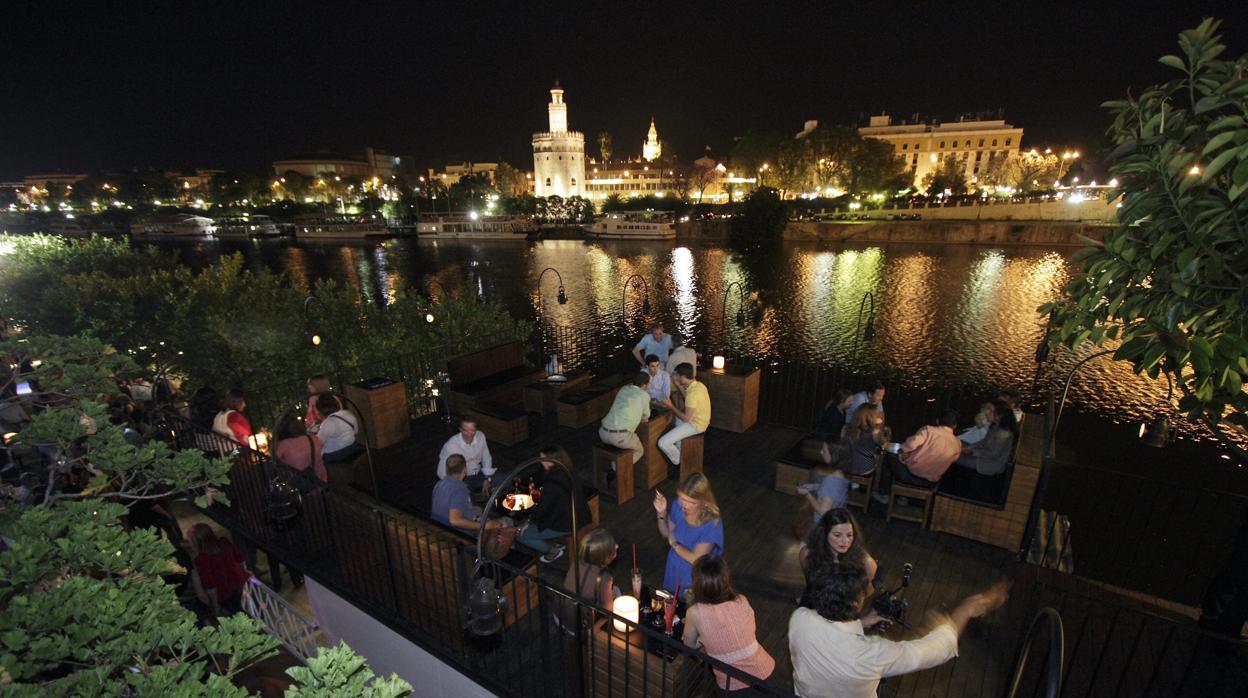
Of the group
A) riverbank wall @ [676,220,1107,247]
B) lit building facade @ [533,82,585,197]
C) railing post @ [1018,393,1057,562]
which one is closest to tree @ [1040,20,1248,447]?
railing post @ [1018,393,1057,562]

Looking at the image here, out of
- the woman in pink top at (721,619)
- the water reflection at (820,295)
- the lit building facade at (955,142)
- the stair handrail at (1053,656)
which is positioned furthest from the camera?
the lit building facade at (955,142)

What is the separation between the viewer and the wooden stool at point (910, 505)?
19.6 feet

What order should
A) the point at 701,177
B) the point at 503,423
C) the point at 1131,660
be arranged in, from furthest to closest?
the point at 701,177 → the point at 503,423 → the point at 1131,660

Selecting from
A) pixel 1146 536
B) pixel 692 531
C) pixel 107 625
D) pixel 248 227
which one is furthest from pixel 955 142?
pixel 248 227

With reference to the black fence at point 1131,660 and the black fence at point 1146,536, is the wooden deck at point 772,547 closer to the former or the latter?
the black fence at point 1131,660

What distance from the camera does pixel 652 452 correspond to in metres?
6.96

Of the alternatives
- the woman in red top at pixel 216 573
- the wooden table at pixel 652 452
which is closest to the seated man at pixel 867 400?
the wooden table at pixel 652 452

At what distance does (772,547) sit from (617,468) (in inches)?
79.3

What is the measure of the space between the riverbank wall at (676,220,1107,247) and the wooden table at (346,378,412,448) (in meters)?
41.6

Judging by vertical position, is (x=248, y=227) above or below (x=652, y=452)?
below

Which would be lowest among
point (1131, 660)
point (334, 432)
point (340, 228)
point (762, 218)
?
point (340, 228)

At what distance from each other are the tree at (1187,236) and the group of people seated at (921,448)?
11.5 ft

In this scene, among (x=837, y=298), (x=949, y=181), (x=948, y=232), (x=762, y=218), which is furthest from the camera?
(x=949, y=181)

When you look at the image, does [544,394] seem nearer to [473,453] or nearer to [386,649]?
[473,453]
